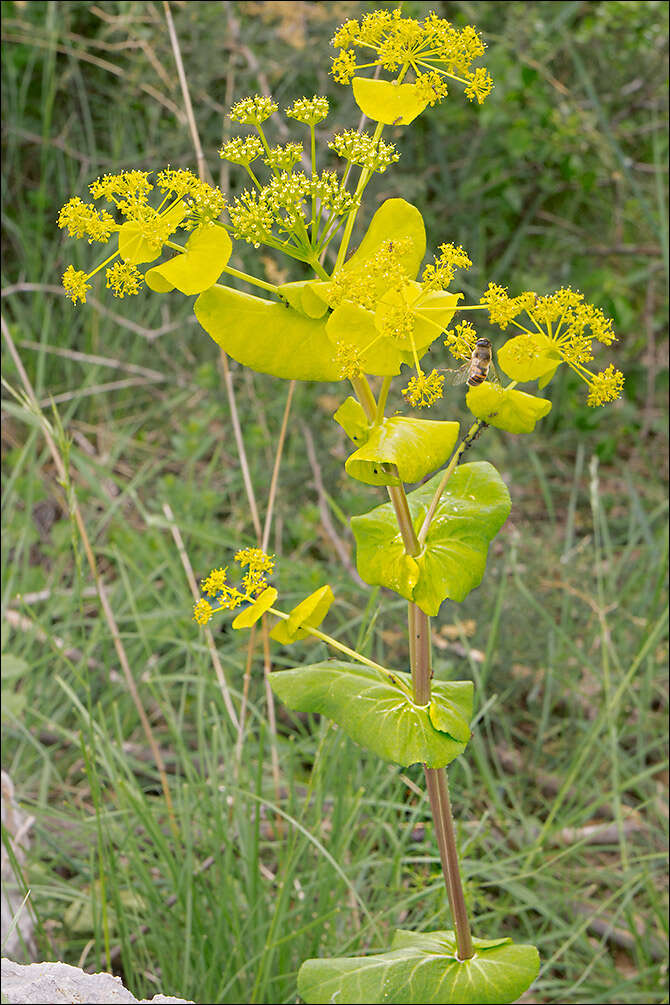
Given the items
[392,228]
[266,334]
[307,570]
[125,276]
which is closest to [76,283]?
[125,276]

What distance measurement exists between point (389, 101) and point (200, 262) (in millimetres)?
217

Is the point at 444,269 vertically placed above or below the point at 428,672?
above

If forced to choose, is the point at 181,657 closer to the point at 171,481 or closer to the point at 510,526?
the point at 171,481

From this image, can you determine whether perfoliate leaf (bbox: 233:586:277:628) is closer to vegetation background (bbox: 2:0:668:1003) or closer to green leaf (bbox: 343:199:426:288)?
green leaf (bbox: 343:199:426:288)

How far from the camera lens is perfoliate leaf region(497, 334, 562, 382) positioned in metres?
0.86

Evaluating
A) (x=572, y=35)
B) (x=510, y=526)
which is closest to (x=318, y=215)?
(x=510, y=526)

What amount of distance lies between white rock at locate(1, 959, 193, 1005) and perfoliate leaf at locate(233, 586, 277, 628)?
332mm

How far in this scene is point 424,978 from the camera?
1039mm

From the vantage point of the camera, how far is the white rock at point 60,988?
2.96ft

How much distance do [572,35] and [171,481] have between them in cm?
186

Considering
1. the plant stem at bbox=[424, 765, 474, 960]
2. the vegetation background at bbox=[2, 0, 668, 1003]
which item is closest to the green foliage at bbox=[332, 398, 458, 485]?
the plant stem at bbox=[424, 765, 474, 960]

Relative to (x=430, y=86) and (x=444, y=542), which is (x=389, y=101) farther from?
(x=444, y=542)

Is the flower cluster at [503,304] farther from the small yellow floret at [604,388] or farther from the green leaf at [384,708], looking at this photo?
the green leaf at [384,708]

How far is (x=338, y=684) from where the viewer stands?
1.03 m
